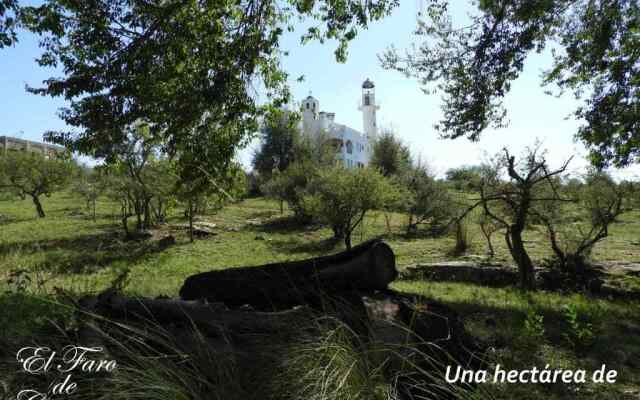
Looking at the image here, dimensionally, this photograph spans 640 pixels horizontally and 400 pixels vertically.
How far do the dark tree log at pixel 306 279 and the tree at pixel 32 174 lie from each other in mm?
26832

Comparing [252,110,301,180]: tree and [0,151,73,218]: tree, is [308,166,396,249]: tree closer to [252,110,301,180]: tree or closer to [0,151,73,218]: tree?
[0,151,73,218]: tree

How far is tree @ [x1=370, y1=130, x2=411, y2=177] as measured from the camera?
138 ft

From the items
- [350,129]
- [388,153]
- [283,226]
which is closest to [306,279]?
[283,226]

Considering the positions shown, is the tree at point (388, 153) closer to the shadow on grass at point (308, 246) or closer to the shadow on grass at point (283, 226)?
the shadow on grass at point (283, 226)

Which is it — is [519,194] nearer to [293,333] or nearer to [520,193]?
[520,193]

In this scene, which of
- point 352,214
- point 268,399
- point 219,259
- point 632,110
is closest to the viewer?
point 268,399

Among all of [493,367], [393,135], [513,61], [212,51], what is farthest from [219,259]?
[393,135]

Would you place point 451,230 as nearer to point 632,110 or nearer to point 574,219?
point 574,219

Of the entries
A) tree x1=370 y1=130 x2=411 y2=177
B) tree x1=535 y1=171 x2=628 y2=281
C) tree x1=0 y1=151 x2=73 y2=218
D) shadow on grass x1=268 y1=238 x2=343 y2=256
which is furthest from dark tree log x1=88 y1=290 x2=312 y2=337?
tree x1=370 y1=130 x2=411 y2=177

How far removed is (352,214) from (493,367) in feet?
52.5

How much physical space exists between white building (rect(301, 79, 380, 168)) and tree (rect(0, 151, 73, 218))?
85.8 feet

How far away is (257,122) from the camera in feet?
29.5

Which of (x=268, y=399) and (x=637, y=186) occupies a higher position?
(x=637, y=186)

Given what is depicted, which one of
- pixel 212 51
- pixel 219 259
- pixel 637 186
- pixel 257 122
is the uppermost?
pixel 212 51
